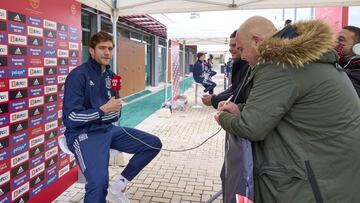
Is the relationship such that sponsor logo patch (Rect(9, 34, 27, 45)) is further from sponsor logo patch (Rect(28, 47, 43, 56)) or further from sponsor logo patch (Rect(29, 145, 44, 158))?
sponsor logo patch (Rect(29, 145, 44, 158))

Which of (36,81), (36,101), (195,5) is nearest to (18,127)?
(36,101)

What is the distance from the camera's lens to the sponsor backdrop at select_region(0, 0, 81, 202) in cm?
272

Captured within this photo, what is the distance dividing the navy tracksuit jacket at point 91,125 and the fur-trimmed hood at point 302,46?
1664 mm

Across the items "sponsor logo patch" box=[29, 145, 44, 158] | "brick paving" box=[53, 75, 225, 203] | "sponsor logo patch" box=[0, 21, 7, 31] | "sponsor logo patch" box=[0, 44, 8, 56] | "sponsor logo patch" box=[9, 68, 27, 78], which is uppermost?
"sponsor logo patch" box=[0, 21, 7, 31]

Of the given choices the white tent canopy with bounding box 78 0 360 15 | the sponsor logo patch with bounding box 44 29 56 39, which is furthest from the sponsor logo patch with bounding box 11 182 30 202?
the white tent canopy with bounding box 78 0 360 15

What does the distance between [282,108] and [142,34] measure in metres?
14.8

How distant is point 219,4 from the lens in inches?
168

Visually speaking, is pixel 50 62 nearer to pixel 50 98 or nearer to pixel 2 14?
pixel 50 98

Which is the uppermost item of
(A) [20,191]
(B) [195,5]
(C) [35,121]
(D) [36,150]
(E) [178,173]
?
(B) [195,5]

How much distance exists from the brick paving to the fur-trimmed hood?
8.27 ft

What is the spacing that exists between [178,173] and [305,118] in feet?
10.6

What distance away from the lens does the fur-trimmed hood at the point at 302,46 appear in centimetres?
150

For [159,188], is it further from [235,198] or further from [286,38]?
[286,38]

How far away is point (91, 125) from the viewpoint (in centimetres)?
298
